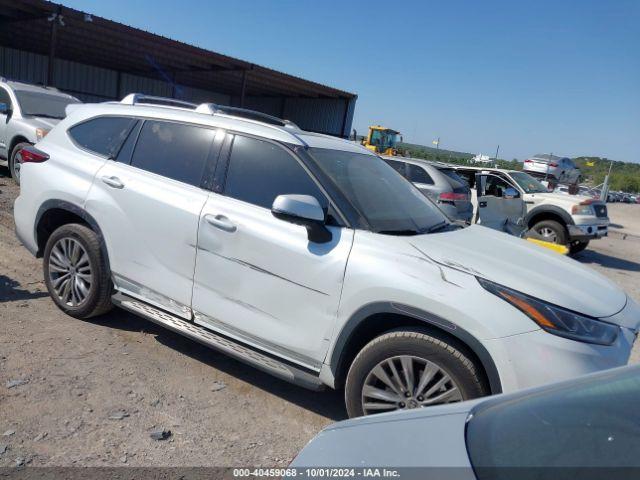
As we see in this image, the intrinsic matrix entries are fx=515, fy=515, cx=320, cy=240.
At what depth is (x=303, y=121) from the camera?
104 feet

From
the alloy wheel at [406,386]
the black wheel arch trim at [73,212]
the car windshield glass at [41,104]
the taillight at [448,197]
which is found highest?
the car windshield glass at [41,104]

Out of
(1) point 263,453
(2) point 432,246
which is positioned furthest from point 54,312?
(2) point 432,246

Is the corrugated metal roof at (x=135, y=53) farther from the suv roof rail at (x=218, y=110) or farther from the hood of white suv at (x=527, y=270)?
the hood of white suv at (x=527, y=270)

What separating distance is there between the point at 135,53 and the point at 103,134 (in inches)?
775

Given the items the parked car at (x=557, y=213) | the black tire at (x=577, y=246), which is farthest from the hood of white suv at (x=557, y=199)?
the black tire at (x=577, y=246)

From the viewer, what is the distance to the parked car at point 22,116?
31.7ft

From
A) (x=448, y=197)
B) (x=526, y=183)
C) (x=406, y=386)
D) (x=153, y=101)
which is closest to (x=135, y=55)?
(x=526, y=183)

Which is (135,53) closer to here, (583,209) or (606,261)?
(583,209)

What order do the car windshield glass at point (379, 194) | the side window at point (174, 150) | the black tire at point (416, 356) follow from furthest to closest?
the side window at point (174, 150)
the car windshield glass at point (379, 194)
the black tire at point (416, 356)

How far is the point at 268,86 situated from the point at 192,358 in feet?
82.8

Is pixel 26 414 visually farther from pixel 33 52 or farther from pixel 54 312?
pixel 33 52

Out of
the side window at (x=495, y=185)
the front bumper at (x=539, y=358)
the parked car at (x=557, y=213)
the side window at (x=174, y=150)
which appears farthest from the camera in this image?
the side window at (x=495, y=185)

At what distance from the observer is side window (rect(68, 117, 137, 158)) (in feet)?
13.7

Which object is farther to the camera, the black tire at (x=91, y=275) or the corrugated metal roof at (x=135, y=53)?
the corrugated metal roof at (x=135, y=53)
